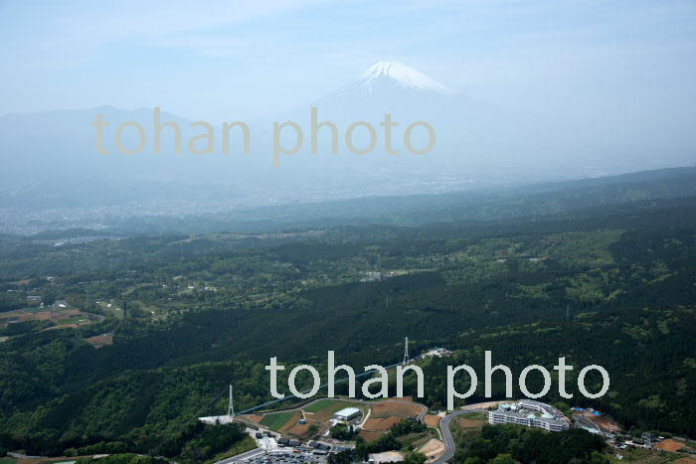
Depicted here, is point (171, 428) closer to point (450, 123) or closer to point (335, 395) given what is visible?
point (335, 395)

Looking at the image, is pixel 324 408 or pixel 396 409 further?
pixel 324 408

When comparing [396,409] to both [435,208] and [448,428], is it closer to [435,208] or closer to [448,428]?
[448,428]

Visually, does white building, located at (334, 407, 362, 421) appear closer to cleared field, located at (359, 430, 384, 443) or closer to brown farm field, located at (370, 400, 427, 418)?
brown farm field, located at (370, 400, 427, 418)

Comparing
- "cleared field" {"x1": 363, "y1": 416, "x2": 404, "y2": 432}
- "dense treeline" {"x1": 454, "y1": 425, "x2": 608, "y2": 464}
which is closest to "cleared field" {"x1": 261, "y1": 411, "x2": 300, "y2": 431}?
"cleared field" {"x1": 363, "y1": 416, "x2": 404, "y2": 432}

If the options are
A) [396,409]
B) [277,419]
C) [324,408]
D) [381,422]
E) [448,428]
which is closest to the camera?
[448,428]

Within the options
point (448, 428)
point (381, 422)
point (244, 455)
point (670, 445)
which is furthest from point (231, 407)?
point (670, 445)

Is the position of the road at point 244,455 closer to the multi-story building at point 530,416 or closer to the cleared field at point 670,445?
the multi-story building at point 530,416
